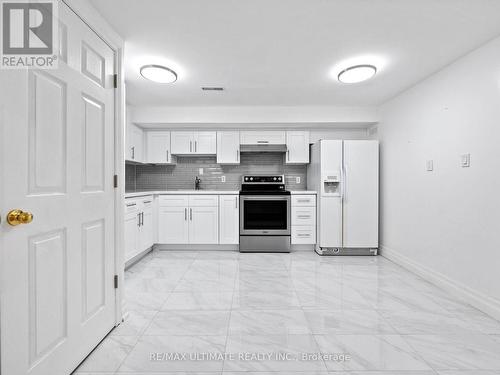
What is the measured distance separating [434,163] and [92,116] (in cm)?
319

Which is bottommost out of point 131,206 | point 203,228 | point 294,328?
point 294,328

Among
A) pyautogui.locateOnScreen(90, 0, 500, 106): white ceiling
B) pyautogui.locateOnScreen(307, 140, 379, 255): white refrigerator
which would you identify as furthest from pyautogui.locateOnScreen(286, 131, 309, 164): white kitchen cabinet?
pyautogui.locateOnScreen(90, 0, 500, 106): white ceiling

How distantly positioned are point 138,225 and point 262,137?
7.75ft

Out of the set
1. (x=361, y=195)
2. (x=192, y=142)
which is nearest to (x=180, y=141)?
(x=192, y=142)

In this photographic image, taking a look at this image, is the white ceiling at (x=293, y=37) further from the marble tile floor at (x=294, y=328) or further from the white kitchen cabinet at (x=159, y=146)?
the marble tile floor at (x=294, y=328)

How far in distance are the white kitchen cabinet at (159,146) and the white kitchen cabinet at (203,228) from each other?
3.46ft

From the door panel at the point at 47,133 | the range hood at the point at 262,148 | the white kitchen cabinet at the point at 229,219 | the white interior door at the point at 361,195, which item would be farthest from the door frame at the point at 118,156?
the white interior door at the point at 361,195

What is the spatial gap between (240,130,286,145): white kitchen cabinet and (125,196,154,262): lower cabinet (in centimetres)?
179

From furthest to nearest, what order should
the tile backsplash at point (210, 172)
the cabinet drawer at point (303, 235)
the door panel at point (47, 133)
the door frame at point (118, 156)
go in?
the tile backsplash at point (210, 172)
the cabinet drawer at point (303, 235)
the door frame at point (118, 156)
the door panel at point (47, 133)

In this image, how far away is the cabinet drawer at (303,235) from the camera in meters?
4.18

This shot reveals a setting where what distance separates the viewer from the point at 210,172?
15.8 ft

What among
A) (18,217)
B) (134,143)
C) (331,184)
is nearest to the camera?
(18,217)

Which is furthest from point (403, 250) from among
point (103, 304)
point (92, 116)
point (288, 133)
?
point (92, 116)

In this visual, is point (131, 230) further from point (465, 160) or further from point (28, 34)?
point (465, 160)
